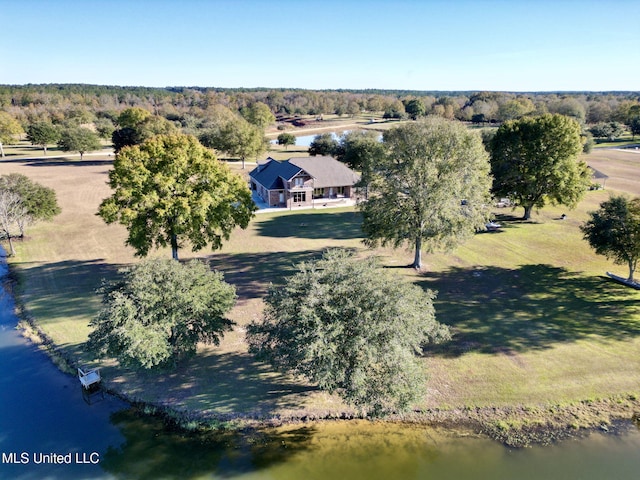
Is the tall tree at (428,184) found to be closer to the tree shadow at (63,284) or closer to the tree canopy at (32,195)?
the tree shadow at (63,284)

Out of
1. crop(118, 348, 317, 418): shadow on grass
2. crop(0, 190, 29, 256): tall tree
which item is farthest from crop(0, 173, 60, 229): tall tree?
crop(118, 348, 317, 418): shadow on grass

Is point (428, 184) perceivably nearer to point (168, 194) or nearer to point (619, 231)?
point (619, 231)

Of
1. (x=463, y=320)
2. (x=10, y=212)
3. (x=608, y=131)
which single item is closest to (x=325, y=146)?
(x=10, y=212)

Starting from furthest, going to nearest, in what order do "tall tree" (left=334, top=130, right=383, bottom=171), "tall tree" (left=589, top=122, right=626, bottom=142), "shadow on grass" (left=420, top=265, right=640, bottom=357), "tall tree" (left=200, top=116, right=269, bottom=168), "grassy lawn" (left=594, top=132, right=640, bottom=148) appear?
"tall tree" (left=589, top=122, right=626, bottom=142), "grassy lawn" (left=594, top=132, right=640, bottom=148), "tall tree" (left=200, top=116, right=269, bottom=168), "tall tree" (left=334, top=130, right=383, bottom=171), "shadow on grass" (left=420, top=265, right=640, bottom=357)

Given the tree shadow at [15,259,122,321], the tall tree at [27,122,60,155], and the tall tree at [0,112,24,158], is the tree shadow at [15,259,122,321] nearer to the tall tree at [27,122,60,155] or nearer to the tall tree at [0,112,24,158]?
the tall tree at [27,122,60,155]

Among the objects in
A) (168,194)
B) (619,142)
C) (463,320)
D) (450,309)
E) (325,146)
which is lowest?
(463,320)

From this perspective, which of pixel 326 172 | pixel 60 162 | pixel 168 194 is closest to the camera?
pixel 168 194
